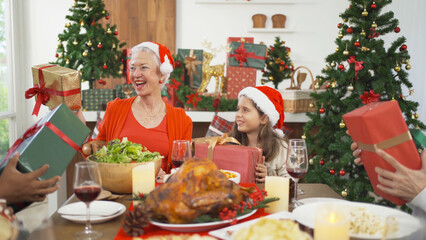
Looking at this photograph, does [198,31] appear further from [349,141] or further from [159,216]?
[159,216]

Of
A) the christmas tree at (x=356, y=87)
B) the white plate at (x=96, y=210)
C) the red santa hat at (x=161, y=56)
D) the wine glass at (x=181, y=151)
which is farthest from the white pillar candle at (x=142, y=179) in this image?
the christmas tree at (x=356, y=87)

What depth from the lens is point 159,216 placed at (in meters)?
1.10

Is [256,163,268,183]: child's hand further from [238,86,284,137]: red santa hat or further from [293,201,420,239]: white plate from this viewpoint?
[238,86,284,137]: red santa hat

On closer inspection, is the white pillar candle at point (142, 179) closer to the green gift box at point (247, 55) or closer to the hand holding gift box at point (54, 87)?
the hand holding gift box at point (54, 87)

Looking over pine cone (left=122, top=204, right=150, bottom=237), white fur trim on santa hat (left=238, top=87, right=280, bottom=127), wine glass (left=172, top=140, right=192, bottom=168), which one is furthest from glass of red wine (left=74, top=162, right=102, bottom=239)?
white fur trim on santa hat (left=238, top=87, right=280, bottom=127)

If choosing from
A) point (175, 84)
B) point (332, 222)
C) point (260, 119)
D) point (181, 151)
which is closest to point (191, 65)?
point (175, 84)

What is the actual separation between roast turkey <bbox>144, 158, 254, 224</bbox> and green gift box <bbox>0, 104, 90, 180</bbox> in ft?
1.42

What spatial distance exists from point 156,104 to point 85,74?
4.31 ft

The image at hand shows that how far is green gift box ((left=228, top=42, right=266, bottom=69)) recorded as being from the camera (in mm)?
3246

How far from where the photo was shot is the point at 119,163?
1.48m

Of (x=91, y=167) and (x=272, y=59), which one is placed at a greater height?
(x=272, y=59)

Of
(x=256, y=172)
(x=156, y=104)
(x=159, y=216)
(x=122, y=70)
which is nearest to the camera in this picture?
(x=159, y=216)

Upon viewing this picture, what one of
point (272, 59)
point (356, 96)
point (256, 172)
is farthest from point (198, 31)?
point (256, 172)

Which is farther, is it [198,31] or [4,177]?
[198,31]
